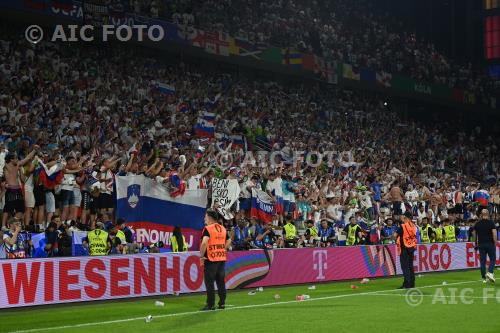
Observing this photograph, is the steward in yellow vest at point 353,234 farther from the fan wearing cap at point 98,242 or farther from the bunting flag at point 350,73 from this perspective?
the bunting flag at point 350,73

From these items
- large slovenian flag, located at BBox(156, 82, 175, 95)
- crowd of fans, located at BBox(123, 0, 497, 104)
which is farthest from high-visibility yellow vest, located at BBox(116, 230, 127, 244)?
crowd of fans, located at BBox(123, 0, 497, 104)

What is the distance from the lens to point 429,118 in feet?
181

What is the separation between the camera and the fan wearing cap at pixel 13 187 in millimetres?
19188

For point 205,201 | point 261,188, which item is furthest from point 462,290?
point 261,188

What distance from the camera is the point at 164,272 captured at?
1916 cm

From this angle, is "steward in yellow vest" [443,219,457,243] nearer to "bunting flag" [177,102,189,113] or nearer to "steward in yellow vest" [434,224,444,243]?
"steward in yellow vest" [434,224,444,243]

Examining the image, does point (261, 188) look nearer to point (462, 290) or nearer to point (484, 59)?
point (462, 290)

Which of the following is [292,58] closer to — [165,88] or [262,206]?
[165,88]

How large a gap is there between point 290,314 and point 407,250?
7.16 m

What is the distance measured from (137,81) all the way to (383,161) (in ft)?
42.7

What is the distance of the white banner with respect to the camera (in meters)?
23.9

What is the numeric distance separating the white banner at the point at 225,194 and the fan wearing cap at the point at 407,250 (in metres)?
5.34

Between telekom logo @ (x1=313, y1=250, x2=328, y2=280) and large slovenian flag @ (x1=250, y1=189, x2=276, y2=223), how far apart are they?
3.05m

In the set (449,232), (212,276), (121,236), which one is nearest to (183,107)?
(449,232)
